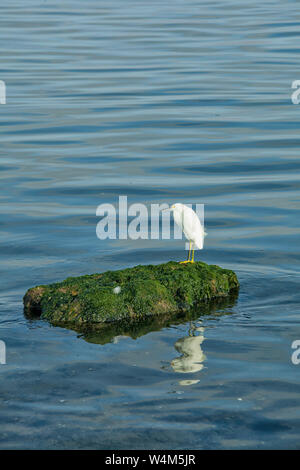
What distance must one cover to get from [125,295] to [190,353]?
169 cm

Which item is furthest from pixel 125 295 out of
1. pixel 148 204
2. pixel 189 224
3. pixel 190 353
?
pixel 148 204

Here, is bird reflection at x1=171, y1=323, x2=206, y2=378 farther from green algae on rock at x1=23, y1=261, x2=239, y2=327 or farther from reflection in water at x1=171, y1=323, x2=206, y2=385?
green algae on rock at x1=23, y1=261, x2=239, y2=327

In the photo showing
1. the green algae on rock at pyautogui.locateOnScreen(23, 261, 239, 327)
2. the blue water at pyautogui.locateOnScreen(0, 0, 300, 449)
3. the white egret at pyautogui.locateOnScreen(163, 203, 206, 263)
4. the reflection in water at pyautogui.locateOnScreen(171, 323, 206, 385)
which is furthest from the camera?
the white egret at pyautogui.locateOnScreen(163, 203, 206, 263)

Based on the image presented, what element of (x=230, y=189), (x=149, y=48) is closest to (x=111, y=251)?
(x=230, y=189)

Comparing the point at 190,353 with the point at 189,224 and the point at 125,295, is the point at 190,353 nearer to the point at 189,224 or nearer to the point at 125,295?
the point at 125,295

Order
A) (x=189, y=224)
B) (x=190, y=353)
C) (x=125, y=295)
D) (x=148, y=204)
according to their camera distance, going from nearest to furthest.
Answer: (x=190, y=353)
(x=125, y=295)
(x=189, y=224)
(x=148, y=204)

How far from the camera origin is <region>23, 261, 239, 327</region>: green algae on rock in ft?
39.8

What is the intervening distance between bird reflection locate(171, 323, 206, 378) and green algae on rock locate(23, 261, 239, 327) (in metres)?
0.76

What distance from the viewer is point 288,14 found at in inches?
2203

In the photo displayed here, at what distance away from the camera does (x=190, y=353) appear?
437 inches

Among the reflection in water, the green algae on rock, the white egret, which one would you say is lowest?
the reflection in water

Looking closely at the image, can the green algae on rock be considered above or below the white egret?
below

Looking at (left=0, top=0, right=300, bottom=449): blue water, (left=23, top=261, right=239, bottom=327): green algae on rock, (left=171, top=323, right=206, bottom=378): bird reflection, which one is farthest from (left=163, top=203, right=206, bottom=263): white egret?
(left=171, top=323, right=206, bottom=378): bird reflection
